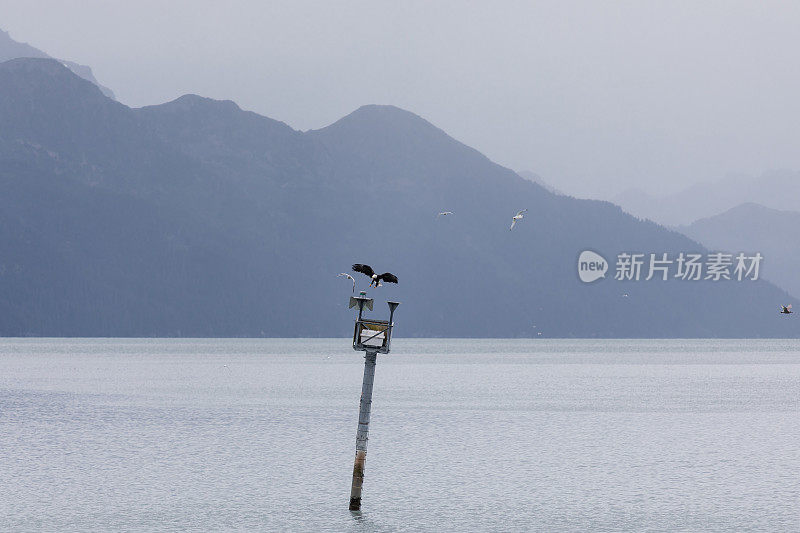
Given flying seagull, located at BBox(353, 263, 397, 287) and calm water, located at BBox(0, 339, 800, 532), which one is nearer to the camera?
Answer: flying seagull, located at BBox(353, 263, 397, 287)

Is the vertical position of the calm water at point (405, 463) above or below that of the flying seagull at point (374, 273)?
below

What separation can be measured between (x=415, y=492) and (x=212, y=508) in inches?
375

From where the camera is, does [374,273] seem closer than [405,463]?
Yes

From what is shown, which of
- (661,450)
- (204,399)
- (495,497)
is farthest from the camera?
(204,399)

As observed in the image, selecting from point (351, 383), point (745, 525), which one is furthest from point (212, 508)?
point (351, 383)

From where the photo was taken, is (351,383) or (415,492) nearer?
(415,492)

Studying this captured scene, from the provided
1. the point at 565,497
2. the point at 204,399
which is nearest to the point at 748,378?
the point at 204,399

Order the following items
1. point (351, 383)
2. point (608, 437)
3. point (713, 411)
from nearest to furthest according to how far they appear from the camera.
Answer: point (608, 437)
point (713, 411)
point (351, 383)

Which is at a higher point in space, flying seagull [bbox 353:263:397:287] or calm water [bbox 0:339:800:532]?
flying seagull [bbox 353:263:397:287]

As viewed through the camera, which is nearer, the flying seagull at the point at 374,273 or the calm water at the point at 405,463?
the flying seagull at the point at 374,273

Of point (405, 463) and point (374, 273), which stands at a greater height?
point (374, 273)

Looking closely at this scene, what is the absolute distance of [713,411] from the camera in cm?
9994

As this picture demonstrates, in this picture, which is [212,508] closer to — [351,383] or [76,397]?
[76,397]

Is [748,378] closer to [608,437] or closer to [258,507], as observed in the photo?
[608,437]
